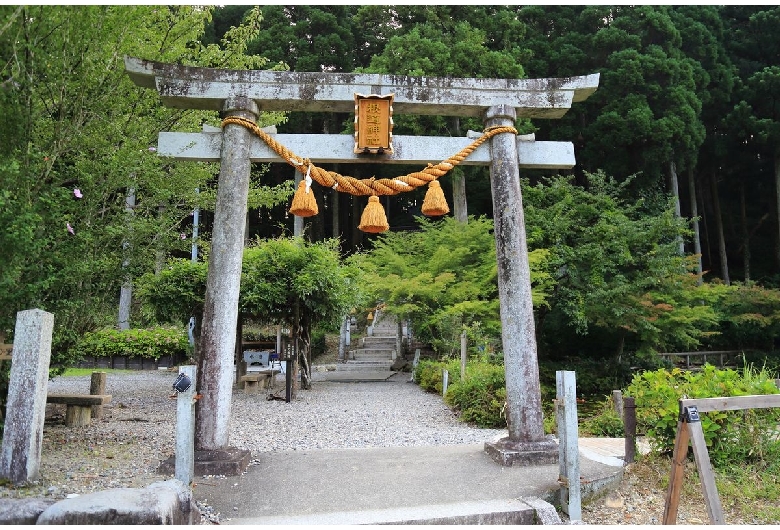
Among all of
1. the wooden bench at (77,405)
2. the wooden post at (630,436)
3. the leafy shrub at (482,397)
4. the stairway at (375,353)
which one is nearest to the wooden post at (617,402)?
the leafy shrub at (482,397)

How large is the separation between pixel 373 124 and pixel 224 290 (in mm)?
2385

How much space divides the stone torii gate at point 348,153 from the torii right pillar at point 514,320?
1 centimetres

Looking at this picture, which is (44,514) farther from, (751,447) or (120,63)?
(751,447)

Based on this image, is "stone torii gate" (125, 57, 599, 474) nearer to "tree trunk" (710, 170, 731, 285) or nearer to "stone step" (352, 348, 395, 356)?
"stone step" (352, 348, 395, 356)

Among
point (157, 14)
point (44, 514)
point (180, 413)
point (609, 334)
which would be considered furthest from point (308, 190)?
point (609, 334)

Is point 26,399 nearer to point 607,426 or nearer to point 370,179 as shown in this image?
point 370,179

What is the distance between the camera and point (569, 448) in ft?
14.5

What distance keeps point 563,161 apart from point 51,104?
5.94 m

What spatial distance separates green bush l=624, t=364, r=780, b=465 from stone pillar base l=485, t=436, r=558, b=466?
1.26 metres

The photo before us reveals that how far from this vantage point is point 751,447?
5516 mm

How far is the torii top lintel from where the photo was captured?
5.75 meters

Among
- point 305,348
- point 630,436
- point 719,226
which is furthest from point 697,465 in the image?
point 719,226

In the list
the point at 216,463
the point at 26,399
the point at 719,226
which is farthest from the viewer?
the point at 719,226

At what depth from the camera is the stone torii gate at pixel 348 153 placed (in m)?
5.40
